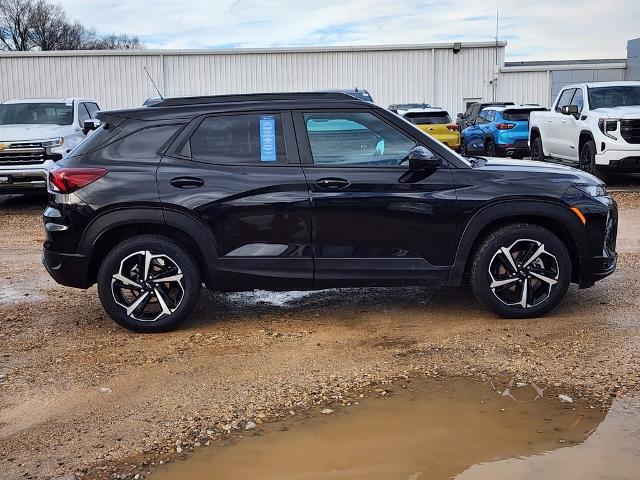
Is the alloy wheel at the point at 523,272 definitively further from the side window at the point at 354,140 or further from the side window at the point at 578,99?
the side window at the point at 578,99

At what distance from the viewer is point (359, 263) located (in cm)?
563

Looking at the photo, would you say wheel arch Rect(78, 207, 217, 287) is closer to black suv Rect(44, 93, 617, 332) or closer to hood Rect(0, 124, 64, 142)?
black suv Rect(44, 93, 617, 332)

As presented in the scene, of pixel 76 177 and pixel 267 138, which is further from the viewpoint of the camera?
pixel 267 138

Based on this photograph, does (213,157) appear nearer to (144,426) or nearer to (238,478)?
(144,426)

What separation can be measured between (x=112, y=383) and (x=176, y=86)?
3006cm

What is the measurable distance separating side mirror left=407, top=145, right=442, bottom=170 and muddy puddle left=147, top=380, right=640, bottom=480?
71.8 inches

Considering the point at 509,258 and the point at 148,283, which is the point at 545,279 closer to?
the point at 509,258

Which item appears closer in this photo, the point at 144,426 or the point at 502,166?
the point at 144,426

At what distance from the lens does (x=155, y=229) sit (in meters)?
5.70

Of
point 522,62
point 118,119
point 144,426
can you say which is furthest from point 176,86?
point 144,426

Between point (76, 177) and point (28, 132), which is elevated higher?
point (28, 132)

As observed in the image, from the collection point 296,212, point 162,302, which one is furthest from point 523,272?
point 162,302

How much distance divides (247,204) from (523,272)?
213 centimetres

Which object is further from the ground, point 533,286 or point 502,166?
point 502,166
